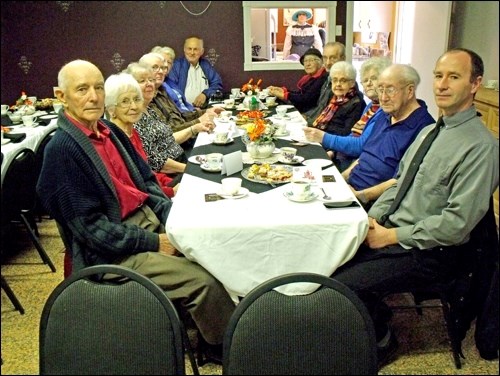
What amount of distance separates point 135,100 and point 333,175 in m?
0.79

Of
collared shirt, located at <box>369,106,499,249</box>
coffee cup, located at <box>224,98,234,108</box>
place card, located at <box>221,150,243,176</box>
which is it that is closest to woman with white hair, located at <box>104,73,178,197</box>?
place card, located at <box>221,150,243,176</box>

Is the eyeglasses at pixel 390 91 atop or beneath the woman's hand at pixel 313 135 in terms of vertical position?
atop

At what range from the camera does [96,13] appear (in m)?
0.78

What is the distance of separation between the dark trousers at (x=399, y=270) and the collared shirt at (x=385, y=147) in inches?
19.8

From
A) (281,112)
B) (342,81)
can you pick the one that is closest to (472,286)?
(342,81)

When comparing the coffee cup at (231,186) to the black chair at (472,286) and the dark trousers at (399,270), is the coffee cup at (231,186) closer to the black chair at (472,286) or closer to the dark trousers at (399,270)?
the dark trousers at (399,270)

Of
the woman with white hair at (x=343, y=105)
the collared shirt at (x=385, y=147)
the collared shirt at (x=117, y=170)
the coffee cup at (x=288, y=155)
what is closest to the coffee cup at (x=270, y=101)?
the woman with white hair at (x=343, y=105)

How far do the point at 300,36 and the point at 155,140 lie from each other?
4.94 ft

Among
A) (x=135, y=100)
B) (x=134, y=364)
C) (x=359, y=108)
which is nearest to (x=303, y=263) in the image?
(x=134, y=364)

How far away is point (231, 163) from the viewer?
1706 mm

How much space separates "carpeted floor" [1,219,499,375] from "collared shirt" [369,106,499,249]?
326 mm

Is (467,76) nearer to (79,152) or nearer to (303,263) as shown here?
(303,263)

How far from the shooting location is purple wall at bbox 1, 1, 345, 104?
0.75 metres

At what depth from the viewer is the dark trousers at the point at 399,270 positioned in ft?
4.59
